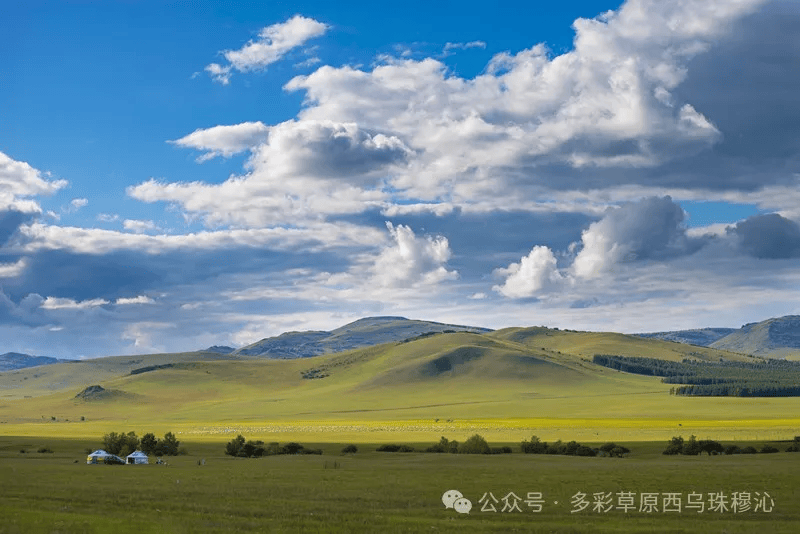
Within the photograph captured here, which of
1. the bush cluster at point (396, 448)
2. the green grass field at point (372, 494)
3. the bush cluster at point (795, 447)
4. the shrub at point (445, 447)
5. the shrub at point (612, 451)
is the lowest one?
the bush cluster at point (396, 448)

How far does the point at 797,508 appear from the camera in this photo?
38.6 metres

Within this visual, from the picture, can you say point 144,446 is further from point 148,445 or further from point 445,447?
point 445,447

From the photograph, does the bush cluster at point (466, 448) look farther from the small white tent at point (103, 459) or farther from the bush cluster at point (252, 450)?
the small white tent at point (103, 459)

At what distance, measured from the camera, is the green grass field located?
33156 millimetres

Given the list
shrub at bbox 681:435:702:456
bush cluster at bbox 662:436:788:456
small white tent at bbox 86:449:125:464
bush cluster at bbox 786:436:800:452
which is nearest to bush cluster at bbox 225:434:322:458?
small white tent at bbox 86:449:125:464

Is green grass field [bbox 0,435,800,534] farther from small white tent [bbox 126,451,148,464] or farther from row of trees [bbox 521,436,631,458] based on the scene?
row of trees [bbox 521,436,631,458]

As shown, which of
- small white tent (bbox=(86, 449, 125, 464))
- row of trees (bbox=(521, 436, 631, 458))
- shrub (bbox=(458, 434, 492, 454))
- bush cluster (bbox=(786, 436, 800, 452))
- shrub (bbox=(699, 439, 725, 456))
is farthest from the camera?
shrub (bbox=(458, 434, 492, 454))

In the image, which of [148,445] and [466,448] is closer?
[466,448]

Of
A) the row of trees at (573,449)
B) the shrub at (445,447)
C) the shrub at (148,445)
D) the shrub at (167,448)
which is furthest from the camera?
the shrub at (445,447)

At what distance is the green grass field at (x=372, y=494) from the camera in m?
33.2

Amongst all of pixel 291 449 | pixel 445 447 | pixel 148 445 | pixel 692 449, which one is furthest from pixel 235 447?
pixel 692 449

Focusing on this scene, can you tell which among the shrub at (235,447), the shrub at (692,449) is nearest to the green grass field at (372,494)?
the shrub at (692,449)

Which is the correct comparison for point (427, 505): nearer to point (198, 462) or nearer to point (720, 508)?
point (720, 508)

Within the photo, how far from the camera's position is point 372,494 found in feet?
150
